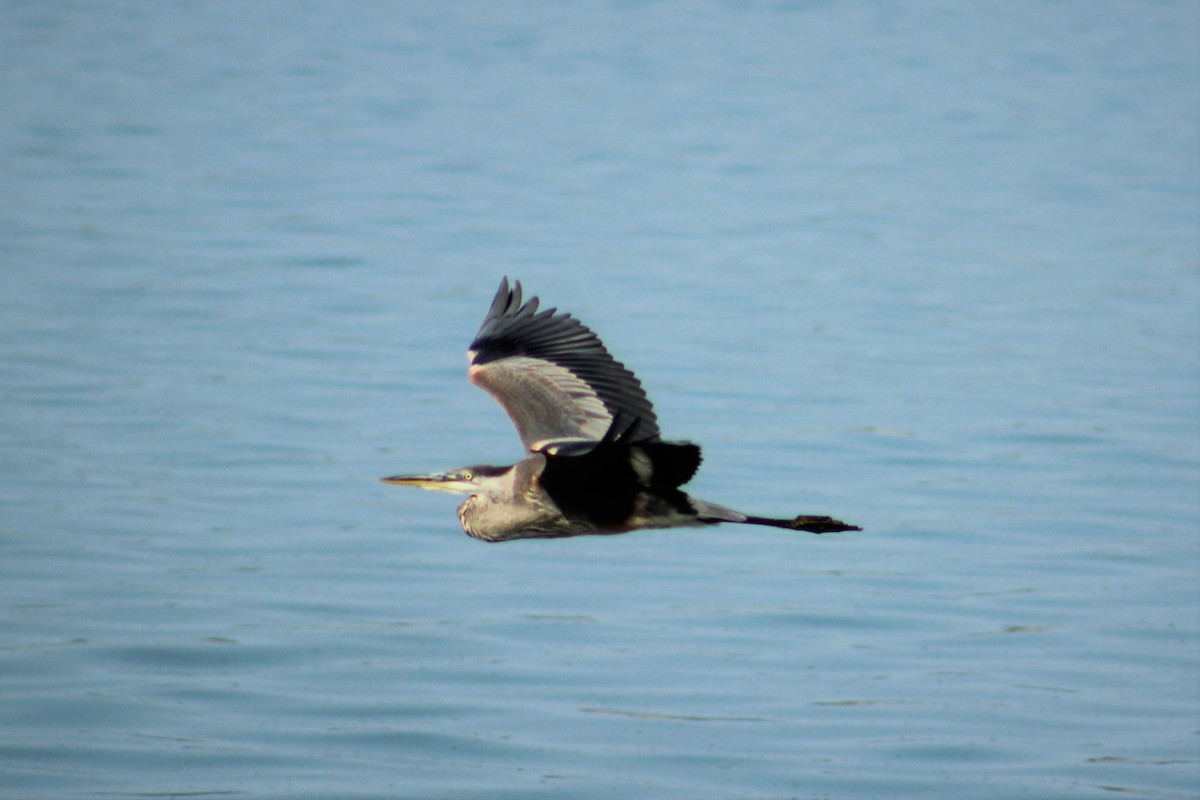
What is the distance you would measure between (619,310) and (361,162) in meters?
10.4

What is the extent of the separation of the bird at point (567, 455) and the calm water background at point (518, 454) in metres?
2.08

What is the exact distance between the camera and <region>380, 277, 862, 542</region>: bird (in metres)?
7.09

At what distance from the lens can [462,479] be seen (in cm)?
788

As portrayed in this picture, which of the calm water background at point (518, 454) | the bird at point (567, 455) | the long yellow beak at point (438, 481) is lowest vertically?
the calm water background at point (518, 454)

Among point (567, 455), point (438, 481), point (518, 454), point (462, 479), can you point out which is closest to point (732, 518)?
point (567, 455)

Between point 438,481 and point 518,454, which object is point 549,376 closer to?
point 438,481

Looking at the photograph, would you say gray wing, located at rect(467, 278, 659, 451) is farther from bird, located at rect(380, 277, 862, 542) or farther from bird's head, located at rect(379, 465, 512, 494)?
bird's head, located at rect(379, 465, 512, 494)

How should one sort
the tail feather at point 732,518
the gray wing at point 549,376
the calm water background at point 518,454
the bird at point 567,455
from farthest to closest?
the calm water background at point 518,454 → the gray wing at point 549,376 → the tail feather at point 732,518 → the bird at point 567,455

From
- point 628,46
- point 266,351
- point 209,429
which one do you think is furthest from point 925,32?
point 209,429

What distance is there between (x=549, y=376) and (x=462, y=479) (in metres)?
0.83

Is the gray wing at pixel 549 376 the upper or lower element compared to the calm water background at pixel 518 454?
upper

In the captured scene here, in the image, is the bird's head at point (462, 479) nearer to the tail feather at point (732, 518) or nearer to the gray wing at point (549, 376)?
the gray wing at point (549, 376)

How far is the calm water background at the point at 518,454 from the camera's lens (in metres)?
9.92

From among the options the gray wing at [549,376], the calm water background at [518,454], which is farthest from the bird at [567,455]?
the calm water background at [518,454]
